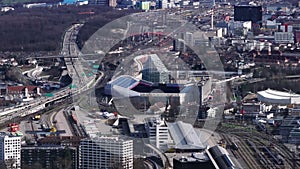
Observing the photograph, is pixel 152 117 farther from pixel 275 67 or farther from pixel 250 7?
pixel 250 7

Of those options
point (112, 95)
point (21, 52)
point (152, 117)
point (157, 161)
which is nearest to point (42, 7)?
point (21, 52)

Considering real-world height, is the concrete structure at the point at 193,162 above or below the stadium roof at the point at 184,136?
above

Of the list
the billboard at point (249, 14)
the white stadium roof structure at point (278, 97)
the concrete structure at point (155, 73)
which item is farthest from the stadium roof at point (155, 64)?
the billboard at point (249, 14)

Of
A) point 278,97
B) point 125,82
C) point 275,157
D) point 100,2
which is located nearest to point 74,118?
point 125,82

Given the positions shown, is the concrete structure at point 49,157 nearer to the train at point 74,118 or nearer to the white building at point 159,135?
the white building at point 159,135

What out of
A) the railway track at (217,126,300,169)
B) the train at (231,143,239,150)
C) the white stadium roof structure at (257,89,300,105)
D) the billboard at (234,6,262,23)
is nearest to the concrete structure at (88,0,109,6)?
the billboard at (234,6,262,23)

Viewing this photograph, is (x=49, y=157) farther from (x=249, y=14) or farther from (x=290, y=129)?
(x=249, y=14)

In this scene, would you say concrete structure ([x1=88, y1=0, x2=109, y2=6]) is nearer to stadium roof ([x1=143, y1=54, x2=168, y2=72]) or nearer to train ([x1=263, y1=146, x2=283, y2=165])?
stadium roof ([x1=143, y1=54, x2=168, y2=72])
